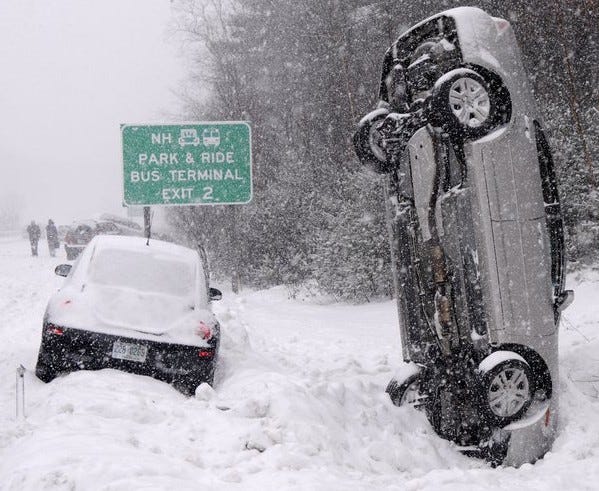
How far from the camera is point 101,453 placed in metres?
3.70

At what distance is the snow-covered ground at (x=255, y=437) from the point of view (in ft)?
11.7

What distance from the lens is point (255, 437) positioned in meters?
4.15

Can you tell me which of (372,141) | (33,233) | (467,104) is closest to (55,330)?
(372,141)

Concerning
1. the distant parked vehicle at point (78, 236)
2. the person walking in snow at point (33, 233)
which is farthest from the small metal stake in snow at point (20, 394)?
the person walking in snow at point (33, 233)

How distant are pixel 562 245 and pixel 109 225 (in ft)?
85.1

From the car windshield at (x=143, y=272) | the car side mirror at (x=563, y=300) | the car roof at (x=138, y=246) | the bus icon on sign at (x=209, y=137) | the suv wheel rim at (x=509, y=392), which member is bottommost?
the suv wheel rim at (x=509, y=392)

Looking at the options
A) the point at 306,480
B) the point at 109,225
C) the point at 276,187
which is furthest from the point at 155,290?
the point at 109,225

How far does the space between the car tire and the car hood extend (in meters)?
3.11

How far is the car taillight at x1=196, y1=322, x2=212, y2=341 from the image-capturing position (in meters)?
6.28

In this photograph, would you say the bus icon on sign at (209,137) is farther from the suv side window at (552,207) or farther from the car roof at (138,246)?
the suv side window at (552,207)

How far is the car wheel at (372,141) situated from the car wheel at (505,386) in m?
1.86

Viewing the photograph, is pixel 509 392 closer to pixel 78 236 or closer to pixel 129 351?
pixel 129 351

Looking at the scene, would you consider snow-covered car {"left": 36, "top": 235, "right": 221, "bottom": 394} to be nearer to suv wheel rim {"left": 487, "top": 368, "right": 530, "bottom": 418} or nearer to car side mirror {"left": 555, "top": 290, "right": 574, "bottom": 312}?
suv wheel rim {"left": 487, "top": 368, "right": 530, "bottom": 418}

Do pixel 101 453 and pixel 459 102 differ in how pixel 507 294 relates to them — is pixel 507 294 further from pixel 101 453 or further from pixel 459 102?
pixel 101 453
